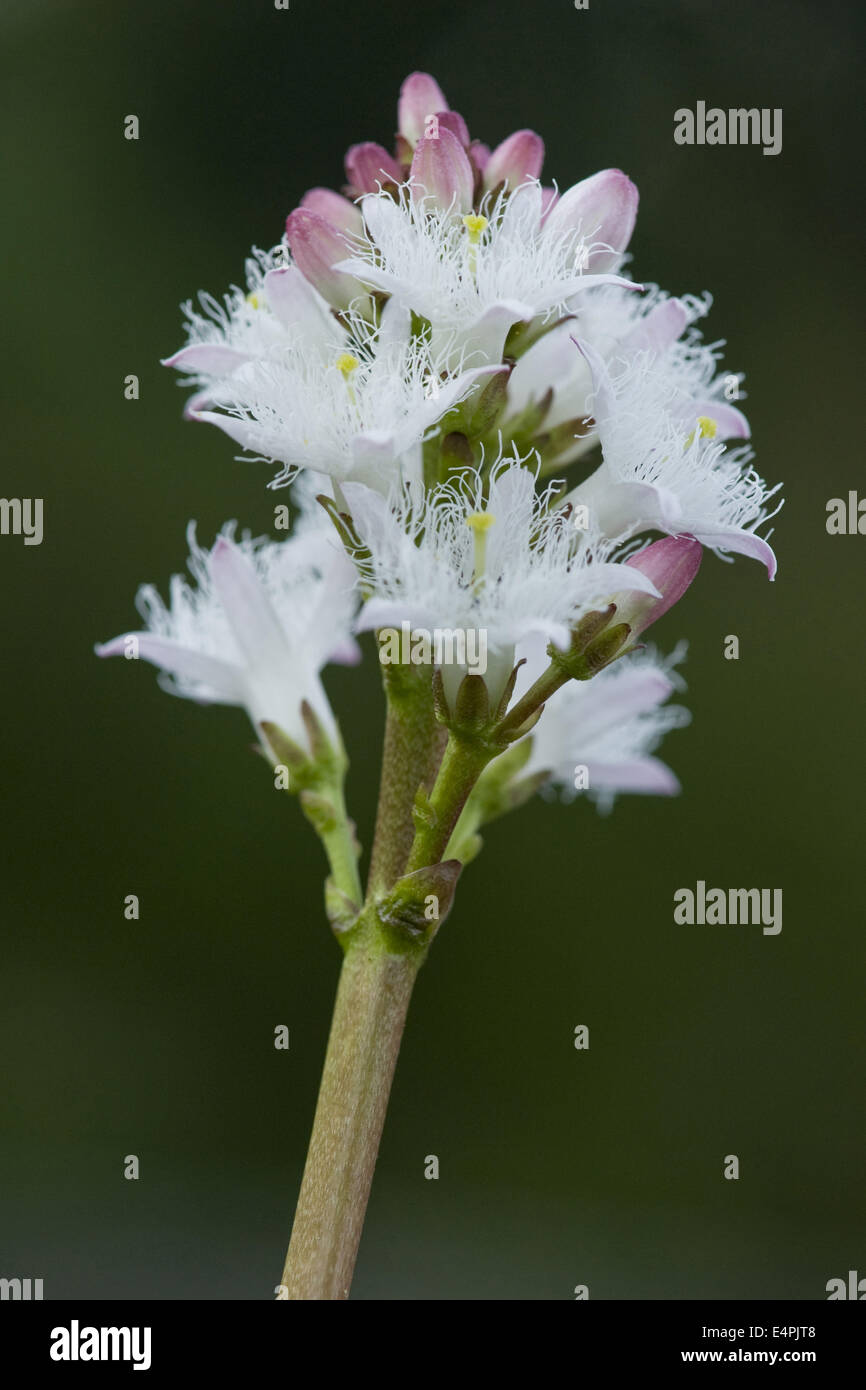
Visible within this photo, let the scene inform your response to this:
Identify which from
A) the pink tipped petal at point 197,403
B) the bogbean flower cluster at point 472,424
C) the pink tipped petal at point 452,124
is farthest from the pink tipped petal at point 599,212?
the pink tipped petal at point 197,403

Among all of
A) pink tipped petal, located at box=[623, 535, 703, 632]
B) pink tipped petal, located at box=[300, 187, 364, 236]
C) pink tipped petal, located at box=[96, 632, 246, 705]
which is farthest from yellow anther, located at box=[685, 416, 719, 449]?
pink tipped petal, located at box=[96, 632, 246, 705]

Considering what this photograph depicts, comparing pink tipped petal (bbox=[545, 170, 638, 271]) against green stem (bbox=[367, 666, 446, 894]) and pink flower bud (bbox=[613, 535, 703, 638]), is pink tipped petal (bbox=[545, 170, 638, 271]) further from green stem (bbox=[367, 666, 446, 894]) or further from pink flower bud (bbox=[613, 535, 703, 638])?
green stem (bbox=[367, 666, 446, 894])

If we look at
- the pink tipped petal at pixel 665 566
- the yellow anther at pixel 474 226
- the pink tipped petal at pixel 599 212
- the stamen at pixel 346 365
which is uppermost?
the pink tipped petal at pixel 599 212

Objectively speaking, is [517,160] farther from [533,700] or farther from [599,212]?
[533,700]

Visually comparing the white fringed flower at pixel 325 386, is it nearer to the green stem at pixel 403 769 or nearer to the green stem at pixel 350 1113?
the green stem at pixel 403 769

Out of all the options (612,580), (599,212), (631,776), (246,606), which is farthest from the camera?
(631,776)

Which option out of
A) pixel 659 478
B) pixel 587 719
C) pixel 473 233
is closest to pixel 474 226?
pixel 473 233
